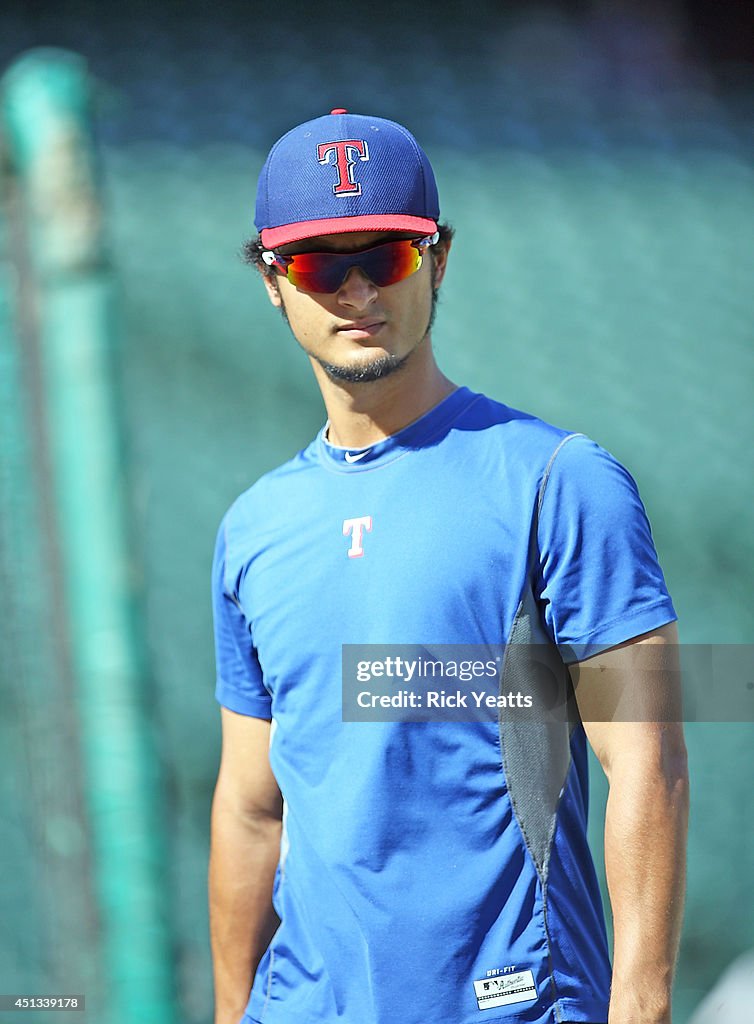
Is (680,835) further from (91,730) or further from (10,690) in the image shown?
(10,690)

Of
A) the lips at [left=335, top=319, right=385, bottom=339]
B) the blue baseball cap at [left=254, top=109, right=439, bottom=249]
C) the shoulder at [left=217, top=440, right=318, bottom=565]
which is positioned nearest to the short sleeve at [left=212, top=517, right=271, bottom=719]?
the shoulder at [left=217, top=440, right=318, bottom=565]

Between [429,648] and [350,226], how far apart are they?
0.61m

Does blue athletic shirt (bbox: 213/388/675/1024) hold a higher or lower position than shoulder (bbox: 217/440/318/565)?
lower

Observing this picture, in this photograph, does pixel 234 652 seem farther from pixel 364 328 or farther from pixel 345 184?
pixel 345 184

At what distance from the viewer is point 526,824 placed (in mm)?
1552

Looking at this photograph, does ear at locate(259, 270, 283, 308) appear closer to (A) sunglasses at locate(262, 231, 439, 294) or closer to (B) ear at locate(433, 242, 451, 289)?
(A) sunglasses at locate(262, 231, 439, 294)

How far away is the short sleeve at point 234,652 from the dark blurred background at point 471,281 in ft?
2.33

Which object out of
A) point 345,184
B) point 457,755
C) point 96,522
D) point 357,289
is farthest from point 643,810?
point 96,522

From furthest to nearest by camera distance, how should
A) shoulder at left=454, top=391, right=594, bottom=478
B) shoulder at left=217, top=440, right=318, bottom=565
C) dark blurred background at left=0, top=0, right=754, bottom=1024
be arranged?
dark blurred background at left=0, top=0, right=754, bottom=1024 → shoulder at left=217, top=440, right=318, bottom=565 → shoulder at left=454, top=391, right=594, bottom=478

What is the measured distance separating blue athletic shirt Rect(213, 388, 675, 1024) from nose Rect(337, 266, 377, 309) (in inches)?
8.7

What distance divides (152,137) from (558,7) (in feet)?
3.15

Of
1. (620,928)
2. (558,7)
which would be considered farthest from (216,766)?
(558,7)

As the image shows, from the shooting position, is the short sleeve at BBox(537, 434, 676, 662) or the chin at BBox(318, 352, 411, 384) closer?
the short sleeve at BBox(537, 434, 676, 662)

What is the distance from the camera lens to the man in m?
1.50
